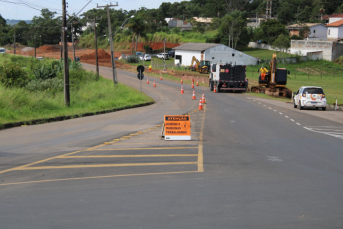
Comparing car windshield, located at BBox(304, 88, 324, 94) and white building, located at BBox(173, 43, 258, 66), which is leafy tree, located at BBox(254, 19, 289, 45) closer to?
white building, located at BBox(173, 43, 258, 66)

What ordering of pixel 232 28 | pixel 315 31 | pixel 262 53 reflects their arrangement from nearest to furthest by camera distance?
pixel 232 28, pixel 262 53, pixel 315 31

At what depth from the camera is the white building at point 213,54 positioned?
76.3m

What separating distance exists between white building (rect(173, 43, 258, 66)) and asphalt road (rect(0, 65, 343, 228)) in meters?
60.5

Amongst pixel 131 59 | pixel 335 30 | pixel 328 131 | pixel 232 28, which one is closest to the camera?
pixel 328 131

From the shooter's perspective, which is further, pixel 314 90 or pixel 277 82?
pixel 277 82

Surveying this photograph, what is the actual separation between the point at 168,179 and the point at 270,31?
9122 cm

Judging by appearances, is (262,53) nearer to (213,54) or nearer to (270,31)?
(270,31)

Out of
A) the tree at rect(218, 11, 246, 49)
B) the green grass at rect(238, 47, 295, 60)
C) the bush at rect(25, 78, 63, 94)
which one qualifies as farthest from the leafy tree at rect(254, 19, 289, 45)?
the bush at rect(25, 78, 63, 94)

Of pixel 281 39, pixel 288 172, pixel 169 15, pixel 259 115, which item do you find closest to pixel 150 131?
pixel 288 172

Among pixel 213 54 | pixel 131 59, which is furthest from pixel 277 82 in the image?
pixel 131 59

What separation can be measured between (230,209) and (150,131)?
34.0ft

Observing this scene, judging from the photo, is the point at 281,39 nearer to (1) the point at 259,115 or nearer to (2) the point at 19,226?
(1) the point at 259,115

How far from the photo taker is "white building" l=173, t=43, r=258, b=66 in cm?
7631

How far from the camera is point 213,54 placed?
3009 inches
